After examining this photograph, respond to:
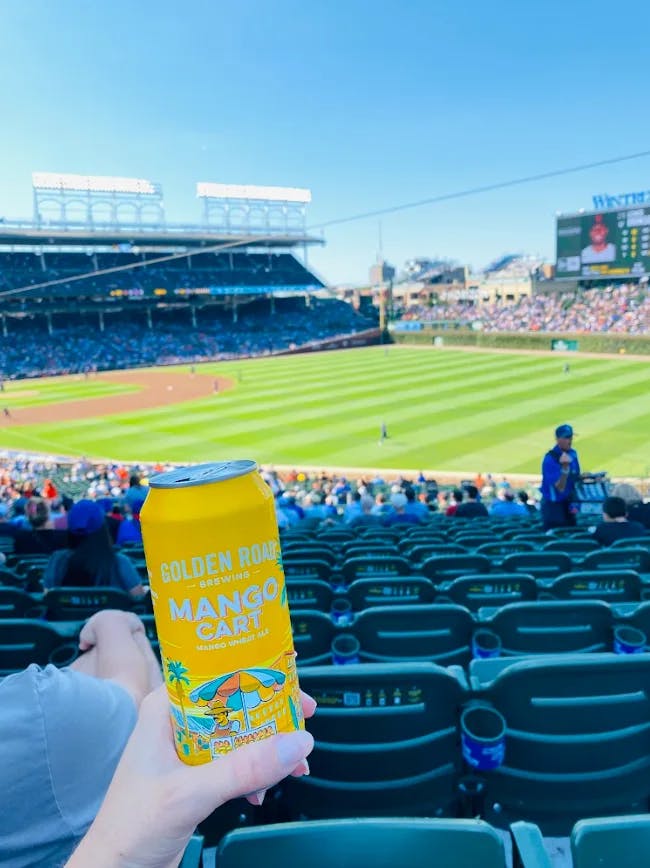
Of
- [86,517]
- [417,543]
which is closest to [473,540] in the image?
[417,543]

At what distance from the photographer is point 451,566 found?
5477 mm

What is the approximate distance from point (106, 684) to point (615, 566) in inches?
203

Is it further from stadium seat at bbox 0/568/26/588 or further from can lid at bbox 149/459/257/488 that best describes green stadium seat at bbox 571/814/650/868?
stadium seat at bbox 0/568/26/588

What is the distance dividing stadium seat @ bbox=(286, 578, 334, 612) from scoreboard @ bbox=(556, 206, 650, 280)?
2473 inches

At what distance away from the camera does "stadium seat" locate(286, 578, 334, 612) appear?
4.52 m

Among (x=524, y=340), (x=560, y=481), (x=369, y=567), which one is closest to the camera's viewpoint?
(x=369, y=567)

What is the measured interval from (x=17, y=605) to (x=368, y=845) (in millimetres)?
3963

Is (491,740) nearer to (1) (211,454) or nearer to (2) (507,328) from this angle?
(1) (211,454)

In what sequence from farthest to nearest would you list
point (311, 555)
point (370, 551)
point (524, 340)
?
point (524, 340)
point (370, 551)
point (311, 555)

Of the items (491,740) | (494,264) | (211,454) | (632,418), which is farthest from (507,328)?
(494,264)

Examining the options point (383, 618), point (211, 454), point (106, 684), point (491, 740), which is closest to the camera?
point (106, 684)

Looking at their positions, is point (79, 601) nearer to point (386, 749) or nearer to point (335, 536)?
point (386, 749)

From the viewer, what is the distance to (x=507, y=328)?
6372cm

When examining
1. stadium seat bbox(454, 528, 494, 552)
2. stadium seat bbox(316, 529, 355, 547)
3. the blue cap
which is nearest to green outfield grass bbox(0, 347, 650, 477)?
stadium seat bbox(316, 529, 355, 547)
